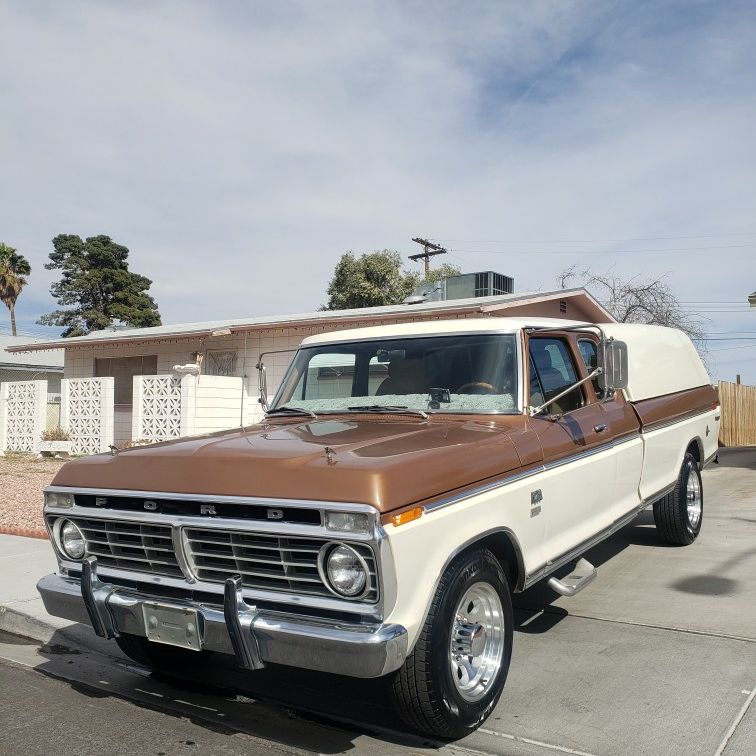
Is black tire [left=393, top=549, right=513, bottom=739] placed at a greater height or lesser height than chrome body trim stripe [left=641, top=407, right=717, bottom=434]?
lesser

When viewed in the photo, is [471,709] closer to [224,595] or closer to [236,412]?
[224,595]

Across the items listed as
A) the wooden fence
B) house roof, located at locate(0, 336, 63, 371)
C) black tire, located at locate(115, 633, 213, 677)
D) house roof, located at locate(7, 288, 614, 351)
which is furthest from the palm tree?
black tire, located at locate(115, 633, 213, 677)

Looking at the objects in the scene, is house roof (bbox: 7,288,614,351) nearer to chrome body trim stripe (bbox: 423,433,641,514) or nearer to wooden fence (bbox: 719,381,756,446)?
wooden fence (bbox: 719,381,756,446)

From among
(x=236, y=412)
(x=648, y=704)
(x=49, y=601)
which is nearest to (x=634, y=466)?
(x=648, y=704)

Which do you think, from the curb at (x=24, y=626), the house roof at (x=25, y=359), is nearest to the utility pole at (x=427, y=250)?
the house roof at (x=25, y=359)

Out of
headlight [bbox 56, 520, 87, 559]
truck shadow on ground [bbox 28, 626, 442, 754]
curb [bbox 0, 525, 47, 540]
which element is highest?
headlight [bbox 56, 520, 87, 559]

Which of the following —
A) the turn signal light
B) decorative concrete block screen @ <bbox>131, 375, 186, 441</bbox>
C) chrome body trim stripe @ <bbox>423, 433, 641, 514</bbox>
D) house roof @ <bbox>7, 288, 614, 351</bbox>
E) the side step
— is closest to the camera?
the turn signal light

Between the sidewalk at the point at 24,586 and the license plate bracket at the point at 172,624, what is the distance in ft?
7.61

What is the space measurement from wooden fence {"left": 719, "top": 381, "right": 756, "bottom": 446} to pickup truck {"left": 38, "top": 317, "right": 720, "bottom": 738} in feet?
50.6

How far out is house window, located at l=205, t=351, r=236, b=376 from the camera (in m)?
16.9

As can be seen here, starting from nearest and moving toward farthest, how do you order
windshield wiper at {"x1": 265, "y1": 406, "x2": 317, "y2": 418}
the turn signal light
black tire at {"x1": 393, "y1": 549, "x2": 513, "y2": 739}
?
the turn signal light
black tire at {"x1": 393, "y1": 549, "x2": 513, "y2": 739}
windshield wiper at {"x1": 265, "y1": 406, "x2": 317, "y2": 418}

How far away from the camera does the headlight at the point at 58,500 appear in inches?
155

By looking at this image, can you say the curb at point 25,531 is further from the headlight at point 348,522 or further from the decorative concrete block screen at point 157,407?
the decorative concrete block screen at point 157,407

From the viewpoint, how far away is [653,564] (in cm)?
665
